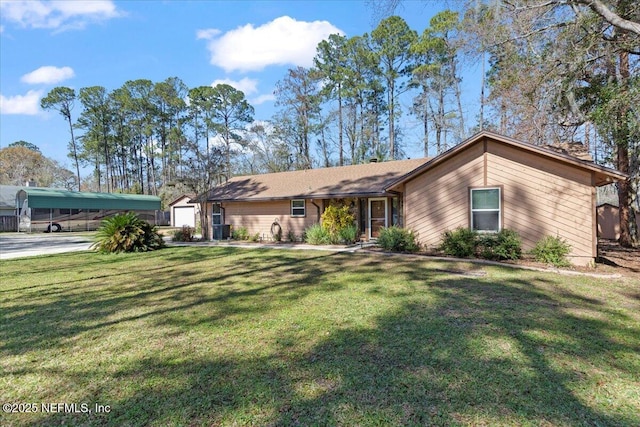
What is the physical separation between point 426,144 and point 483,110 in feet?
17.7

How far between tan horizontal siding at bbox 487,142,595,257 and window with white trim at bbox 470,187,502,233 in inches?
7.9

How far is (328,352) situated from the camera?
356 cm

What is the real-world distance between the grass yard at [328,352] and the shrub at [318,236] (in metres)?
6.57

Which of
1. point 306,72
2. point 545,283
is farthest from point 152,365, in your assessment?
point 306,72

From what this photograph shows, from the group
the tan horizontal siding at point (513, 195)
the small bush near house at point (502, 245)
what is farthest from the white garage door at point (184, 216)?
the small bush near house at point (502, 245)

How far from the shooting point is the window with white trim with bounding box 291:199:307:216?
50.4 ft

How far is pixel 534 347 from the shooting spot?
3629 mm

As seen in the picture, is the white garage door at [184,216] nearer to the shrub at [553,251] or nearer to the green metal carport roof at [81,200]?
the green metal carport roof at [81,200]

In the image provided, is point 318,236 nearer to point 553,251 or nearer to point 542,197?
point 542,197

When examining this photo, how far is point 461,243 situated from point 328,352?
709 centimetres

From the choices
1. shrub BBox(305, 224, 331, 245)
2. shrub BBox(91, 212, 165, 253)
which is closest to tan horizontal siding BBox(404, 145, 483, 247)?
shrub BBox(305, 224, 331, 245)

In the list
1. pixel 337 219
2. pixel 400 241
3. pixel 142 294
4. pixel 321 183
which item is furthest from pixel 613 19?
pixel 142 294

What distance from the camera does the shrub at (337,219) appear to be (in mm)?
13961

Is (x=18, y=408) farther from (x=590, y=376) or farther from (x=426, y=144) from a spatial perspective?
(x=426, y=144)
